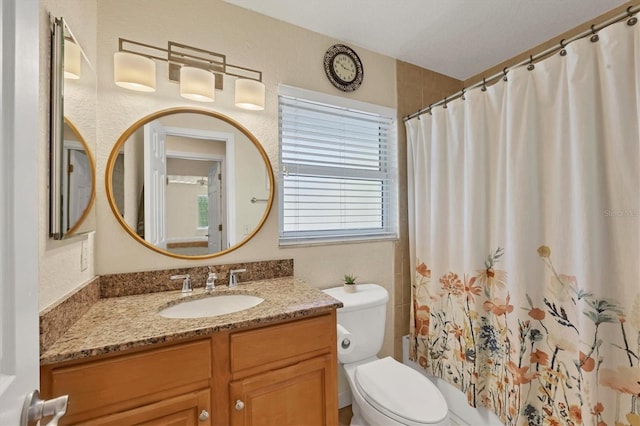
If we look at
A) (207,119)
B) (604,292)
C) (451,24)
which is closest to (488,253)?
(604,292)

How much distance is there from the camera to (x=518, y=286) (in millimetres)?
1307

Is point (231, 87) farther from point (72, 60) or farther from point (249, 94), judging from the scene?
point (72, 60)

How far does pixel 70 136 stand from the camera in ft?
3.23

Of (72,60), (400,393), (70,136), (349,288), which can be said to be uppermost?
(72,60)

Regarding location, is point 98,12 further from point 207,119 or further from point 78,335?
point 78,335

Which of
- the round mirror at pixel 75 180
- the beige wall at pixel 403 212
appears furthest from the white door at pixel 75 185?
the beige wall at pixel 403 212

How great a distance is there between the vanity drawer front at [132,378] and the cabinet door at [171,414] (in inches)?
0.9

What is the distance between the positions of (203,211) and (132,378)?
0.81 meters

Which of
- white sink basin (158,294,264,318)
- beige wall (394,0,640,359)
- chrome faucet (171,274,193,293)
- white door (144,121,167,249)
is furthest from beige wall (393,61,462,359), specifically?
white door (144,121,167,249)

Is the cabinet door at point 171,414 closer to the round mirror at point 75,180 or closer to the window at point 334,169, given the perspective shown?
the round mirror at point 75,180

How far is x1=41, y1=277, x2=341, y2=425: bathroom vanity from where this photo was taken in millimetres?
799

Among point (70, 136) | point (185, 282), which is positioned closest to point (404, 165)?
point (185, 282)

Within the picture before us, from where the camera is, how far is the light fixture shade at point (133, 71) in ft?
4.09

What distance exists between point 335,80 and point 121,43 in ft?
3.80
